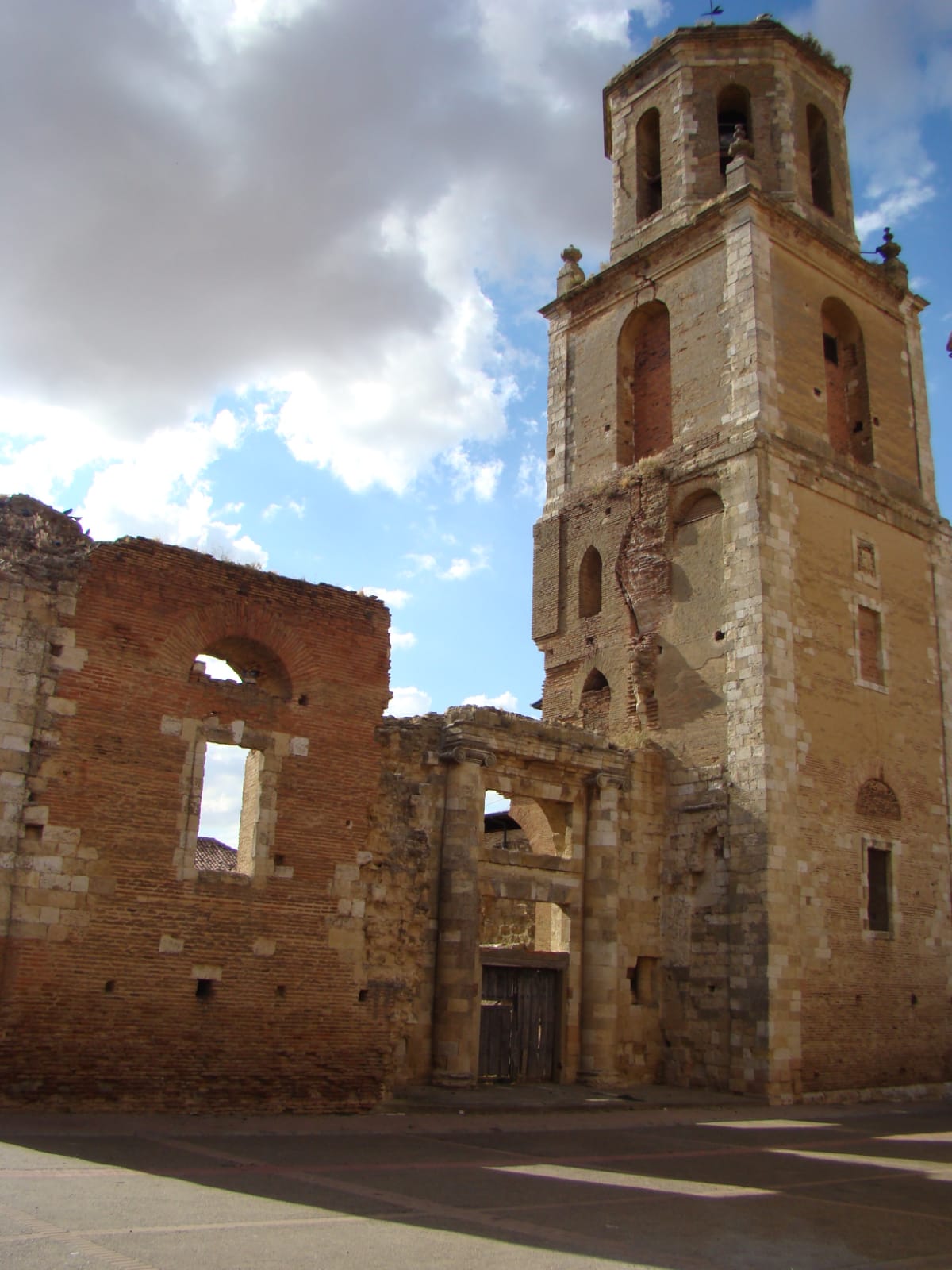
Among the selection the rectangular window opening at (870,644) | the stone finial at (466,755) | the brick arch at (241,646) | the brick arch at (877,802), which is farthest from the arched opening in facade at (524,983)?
the rectangular window opening at (870,644)

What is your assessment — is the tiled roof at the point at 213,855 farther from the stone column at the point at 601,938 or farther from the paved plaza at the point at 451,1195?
the paved plaza at the point at 451,1195

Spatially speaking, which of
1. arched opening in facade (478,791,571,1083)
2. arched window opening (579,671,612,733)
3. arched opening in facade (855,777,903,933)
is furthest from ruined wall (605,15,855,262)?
arched opening in facade (478,791,571,1083)

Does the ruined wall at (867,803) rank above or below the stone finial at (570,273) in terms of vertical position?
below

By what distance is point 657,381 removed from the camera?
2142 cm

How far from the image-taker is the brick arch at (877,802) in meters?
18.4

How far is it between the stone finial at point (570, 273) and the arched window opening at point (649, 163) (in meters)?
1.57

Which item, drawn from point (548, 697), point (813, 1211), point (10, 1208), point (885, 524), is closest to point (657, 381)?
point (885, 524)

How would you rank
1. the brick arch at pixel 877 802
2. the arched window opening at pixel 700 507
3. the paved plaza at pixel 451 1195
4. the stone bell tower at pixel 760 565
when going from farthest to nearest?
1. the arched window opening at pixel 700 507
2. the brick arch at pixel 877 802
3. the stone bell tower at pixel 760 565
4. the paved plaza at pixel 451 1195

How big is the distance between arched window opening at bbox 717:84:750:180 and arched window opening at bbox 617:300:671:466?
11.1 ft

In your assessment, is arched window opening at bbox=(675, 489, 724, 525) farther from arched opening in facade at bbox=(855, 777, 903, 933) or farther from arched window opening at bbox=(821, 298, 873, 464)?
arched opening in facade at bbox=(855, 777, 903, 933)

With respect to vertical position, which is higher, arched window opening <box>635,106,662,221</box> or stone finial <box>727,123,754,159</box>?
arched window opening <box>635,106,662,221</box>

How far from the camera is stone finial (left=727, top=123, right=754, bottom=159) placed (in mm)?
20672

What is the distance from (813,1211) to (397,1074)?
6848mm

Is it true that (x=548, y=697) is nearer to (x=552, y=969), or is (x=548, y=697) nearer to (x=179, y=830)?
(x=552, y=969)
